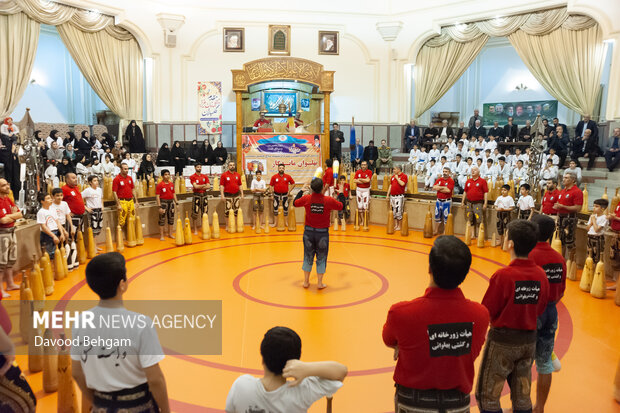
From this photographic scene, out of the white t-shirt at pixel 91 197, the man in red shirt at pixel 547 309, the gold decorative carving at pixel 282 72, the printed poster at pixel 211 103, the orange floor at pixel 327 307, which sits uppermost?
the gold decorative carving at pixel 282 72

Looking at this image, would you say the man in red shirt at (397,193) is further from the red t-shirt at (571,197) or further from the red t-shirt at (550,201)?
the red t-shirt at (571,197)

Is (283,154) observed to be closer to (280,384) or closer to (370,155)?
(370,155)

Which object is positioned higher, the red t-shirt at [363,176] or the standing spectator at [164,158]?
the standing spectator at [164,158]

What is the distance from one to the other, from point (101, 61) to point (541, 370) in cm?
1775

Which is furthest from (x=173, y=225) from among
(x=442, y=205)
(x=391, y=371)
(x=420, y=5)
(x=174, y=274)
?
(x=420, y=5)

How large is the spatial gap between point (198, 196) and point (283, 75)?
584 centimetres

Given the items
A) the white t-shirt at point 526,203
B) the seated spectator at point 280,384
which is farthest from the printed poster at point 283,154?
the seated spectator at point 280,384

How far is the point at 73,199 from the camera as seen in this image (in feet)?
31.1

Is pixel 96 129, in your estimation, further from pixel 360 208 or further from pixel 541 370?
pixel 541 370

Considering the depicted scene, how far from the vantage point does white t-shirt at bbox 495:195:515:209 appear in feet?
36.5

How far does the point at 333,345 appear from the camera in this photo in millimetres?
5938

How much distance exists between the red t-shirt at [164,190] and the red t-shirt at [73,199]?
7.55ft

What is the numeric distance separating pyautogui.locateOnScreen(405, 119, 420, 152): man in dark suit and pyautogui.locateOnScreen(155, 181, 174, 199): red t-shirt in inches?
444

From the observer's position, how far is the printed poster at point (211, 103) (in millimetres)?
17906
